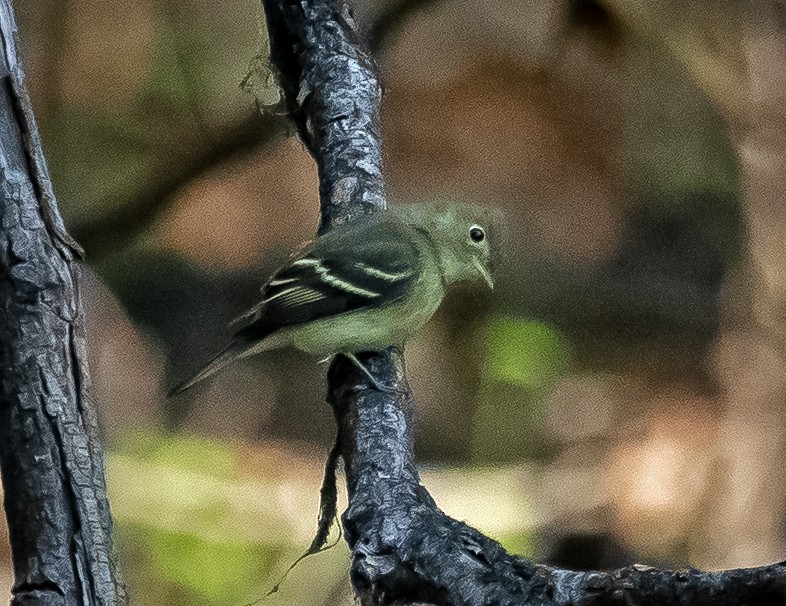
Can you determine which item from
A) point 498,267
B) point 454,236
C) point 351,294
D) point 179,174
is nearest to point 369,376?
point 351,294

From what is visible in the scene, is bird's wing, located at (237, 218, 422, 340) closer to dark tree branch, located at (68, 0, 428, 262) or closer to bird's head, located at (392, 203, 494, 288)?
bird's head, located at (392, 203, 494, 288)

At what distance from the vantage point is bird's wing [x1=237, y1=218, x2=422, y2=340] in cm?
93

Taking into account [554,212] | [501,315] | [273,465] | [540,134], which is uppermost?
[540,134]

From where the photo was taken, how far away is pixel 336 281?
0.93m

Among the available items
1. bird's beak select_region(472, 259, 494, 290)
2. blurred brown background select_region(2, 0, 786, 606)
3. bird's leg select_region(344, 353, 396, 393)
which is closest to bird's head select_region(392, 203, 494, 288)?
bird's beak select_region(472, 259, 494, 290)

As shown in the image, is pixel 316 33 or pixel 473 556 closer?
pixel 473 556

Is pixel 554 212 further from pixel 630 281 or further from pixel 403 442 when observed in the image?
pixel 403 442

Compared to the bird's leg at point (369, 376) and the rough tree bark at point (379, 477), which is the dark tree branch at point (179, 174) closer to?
the rough tree bark at point (379, 477)

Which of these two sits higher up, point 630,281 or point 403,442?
point 630,281

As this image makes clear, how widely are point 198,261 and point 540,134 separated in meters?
0.48

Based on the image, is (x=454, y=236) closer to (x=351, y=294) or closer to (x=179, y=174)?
(x=351, y=294)

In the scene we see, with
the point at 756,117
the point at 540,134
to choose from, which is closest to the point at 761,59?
the point at 756,117

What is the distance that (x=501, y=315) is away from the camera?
4.73ft

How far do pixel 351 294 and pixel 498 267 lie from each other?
1.29 feet
